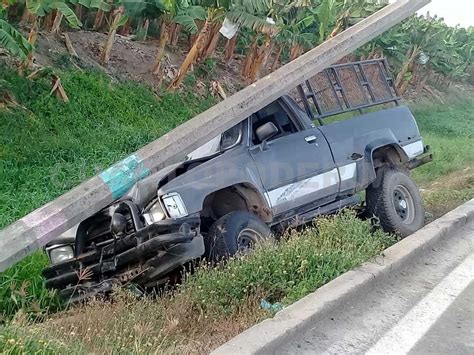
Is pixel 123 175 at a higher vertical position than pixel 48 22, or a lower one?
lower

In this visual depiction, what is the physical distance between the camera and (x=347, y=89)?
840cm

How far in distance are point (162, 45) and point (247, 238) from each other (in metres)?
12.1

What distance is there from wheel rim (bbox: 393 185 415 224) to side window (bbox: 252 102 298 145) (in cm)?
171

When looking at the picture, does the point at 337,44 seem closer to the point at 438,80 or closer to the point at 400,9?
the point at 400,9

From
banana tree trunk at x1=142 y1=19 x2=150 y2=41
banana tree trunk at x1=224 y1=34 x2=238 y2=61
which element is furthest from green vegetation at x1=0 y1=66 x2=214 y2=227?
banana tree trunk at x1=224 y1=34 x2=238 y2=61

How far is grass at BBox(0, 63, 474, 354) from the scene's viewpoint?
4.11m

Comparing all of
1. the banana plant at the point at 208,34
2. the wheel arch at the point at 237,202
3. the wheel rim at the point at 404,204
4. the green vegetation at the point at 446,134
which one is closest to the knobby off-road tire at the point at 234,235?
the wheel arch at the point at 237,202

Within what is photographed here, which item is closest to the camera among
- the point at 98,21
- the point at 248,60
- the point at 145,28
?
the point at 98,21

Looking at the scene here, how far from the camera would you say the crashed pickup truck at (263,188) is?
5.66m

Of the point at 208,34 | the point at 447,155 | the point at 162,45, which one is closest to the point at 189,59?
the point at 162,45

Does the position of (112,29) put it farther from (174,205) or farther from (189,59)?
(174,205)

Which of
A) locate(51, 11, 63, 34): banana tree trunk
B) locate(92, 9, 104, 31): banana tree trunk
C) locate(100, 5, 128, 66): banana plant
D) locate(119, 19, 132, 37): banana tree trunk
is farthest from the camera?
locate(119, 19, 132, 37): banana tree trunk

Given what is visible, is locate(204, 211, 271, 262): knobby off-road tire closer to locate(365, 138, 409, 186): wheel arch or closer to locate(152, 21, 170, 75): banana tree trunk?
locate(365, 138, 409, 186): wheel arch

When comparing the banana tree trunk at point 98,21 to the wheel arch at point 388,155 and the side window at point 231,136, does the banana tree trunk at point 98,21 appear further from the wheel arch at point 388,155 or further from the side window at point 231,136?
the side window at point 231,136
